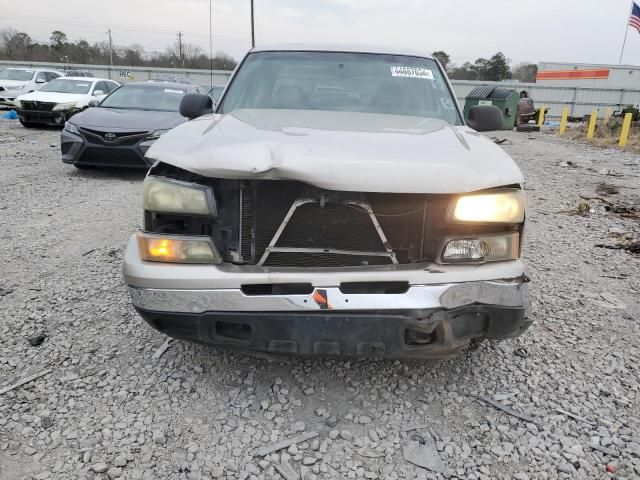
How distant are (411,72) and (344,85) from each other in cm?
53

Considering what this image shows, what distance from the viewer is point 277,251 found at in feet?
6.97

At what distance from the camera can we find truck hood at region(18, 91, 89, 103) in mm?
12055

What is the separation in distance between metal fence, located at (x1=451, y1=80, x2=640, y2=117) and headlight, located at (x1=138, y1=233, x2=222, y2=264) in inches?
1321

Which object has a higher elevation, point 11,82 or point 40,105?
point 11,82

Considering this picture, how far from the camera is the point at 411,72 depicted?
3.58 metres

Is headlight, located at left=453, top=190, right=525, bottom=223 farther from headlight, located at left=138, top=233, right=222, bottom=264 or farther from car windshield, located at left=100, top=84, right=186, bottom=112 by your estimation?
car windshield, located at left=100, top=84, right=186, bottom=112

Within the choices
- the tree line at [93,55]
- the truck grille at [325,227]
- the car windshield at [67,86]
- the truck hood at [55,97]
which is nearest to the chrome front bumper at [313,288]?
the truck grille at [325,227]

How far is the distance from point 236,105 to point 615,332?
2.92 metres

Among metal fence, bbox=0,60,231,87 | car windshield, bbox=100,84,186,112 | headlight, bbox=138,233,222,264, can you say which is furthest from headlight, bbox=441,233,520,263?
metal fence, bbox=0,60,231,87

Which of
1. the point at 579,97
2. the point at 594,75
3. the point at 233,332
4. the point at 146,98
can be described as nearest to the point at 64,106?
the point at 146,98

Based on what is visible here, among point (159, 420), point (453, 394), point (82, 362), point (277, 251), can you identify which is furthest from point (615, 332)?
point (82, 362)

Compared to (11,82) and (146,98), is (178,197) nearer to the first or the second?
(146,98)

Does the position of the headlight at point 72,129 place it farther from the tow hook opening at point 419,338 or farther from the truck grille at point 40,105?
the tow hook opening at point 419,338

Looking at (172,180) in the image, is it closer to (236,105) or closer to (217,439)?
(217,439)
